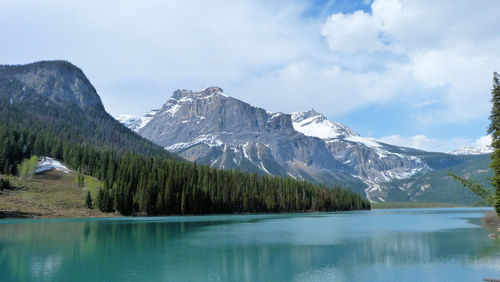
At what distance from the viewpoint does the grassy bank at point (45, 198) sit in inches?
4460

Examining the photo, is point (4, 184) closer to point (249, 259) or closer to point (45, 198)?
point (45, 198)

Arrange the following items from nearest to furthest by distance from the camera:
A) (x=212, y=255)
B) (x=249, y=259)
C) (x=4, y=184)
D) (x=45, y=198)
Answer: (x=249, y=259) → (x=212, y=255) → (x=4, y=184) → (x=45, y=198)

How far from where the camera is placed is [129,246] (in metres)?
52.4

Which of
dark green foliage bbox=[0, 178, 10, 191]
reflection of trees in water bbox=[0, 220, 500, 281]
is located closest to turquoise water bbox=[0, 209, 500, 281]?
reflection of trees in water bbox=[0, 220, 500, 281]

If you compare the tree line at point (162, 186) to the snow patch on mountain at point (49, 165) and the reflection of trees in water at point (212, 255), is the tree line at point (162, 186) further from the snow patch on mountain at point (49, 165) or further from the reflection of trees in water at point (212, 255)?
the reflection of trees in water at point (212, 255)

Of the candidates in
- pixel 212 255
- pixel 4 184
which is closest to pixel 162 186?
pixel 4 184

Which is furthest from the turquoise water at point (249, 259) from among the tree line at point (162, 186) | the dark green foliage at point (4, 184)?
the dark green foliage at point (4, 184)

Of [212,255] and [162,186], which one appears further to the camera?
[162,186]

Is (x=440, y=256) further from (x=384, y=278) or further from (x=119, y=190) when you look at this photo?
(x=119, y=190)

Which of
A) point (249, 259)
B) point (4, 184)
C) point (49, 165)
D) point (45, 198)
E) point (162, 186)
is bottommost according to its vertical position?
point (249, 259)

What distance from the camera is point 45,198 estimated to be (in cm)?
13062

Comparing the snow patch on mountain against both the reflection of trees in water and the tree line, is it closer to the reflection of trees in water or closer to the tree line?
the tree line

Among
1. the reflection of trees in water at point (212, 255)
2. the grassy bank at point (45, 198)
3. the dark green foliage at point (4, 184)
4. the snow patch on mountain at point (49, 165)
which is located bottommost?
the reflection of trees in water at point (212, 255)

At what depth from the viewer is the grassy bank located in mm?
113287
